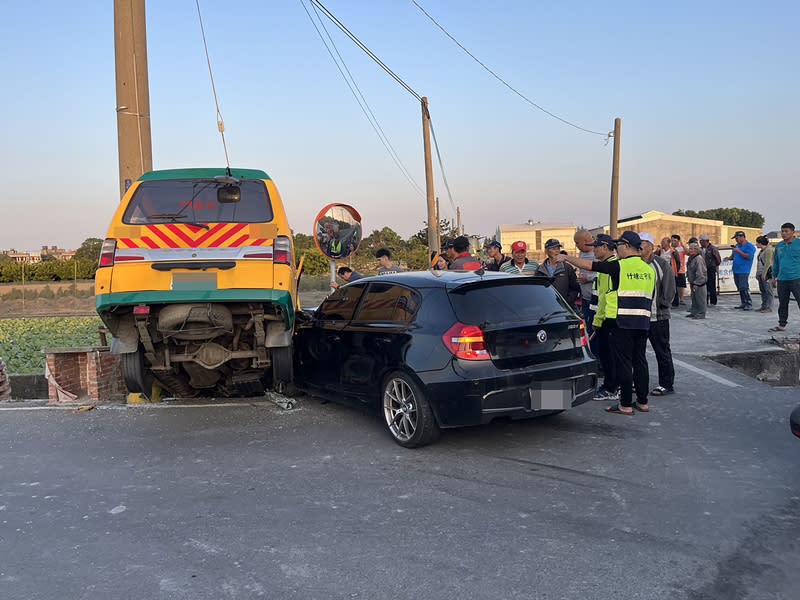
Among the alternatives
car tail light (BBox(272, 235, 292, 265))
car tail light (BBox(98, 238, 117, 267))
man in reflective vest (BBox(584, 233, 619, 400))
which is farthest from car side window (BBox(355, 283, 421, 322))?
car tail light (BBox(98, 238, 117, 267))

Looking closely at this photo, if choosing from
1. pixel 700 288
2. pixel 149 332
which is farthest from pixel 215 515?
pixel 700 288

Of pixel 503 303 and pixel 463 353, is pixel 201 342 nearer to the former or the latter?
pixel 463 353

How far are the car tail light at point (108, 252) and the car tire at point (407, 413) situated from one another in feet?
9.11

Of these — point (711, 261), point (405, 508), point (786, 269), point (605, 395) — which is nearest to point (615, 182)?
point (711, 261)

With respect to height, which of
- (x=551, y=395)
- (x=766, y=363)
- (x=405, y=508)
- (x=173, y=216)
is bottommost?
(x=405, y=508)

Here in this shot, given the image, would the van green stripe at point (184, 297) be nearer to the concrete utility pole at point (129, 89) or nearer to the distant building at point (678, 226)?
the concrete utility pole at point (129, 89)

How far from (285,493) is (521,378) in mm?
2068

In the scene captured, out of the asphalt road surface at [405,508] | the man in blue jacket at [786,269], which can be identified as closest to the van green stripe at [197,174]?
the asphalt road surface at [405,508]

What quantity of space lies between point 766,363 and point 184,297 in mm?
8476

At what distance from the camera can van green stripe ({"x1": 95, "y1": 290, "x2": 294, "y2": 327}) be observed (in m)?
6.13

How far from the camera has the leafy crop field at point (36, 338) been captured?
1479 centimetres

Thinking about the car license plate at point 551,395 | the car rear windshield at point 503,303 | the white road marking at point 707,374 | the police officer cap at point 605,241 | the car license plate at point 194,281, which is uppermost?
the police officer cap at point 605,241

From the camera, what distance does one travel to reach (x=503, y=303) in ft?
18.9

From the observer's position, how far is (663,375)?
7586 millimetres
